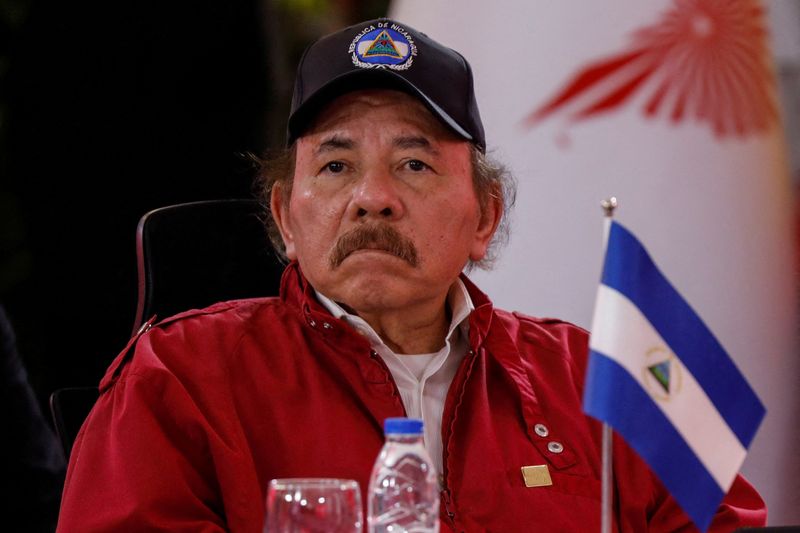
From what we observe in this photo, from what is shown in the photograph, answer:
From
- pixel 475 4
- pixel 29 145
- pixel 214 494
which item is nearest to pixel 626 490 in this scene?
pixel 214 494

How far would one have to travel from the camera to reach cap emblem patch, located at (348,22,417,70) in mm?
1795

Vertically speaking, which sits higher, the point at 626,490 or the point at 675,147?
the point at 675,147

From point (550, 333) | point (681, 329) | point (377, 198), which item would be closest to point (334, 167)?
point (377, 198)

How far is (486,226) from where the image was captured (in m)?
2.01

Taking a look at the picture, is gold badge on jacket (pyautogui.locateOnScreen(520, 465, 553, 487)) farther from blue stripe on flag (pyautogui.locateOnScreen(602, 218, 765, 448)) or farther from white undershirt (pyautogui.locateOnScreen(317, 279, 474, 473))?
blue stripe on flag (pyautogui.locateOnScreen(602, 218, 765, 448))

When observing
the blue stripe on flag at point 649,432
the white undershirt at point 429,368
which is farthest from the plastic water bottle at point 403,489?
the white undershirt at point 429,368

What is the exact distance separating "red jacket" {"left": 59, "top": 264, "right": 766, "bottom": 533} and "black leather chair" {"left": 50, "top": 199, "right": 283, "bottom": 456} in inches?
5.9

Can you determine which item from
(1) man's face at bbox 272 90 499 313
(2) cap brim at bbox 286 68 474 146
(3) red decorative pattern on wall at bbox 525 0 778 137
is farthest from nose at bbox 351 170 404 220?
(3) red decorative pattern on wall at bbox 525 0 778 137

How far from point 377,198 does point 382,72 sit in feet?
0.67

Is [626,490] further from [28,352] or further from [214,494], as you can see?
[28,352]

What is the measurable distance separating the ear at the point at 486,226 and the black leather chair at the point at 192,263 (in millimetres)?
388

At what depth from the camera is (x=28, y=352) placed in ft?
11.6

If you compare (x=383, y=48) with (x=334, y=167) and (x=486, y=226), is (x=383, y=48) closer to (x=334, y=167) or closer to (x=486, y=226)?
(x=334, y=167)

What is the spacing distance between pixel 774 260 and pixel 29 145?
220 cm
